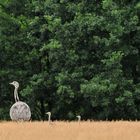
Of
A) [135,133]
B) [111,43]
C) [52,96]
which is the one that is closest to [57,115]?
[52,96]

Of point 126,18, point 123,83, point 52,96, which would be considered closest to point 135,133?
point 123,83

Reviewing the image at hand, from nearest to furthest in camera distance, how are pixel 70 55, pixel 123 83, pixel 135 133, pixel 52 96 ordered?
pixel 135 133 < pixel 123 83 < pixel 70 55 < pixel 52 96

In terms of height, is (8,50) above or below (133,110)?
above

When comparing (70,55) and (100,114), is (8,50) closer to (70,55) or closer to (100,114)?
(70,55)

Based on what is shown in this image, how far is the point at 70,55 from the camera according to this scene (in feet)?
90.0

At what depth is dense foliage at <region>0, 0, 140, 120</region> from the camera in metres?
26.0

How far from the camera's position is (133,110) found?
85.3ft

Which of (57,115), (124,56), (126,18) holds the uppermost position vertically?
(126,18)

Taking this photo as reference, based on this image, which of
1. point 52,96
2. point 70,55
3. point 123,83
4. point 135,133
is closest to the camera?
point 135,133

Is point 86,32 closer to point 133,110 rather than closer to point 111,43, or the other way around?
point 111,43

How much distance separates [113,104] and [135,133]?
18.7 meters

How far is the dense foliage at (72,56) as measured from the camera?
26.0m

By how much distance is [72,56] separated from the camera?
27.3 m

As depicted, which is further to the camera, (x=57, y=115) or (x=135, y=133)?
(x=57, y=115)
